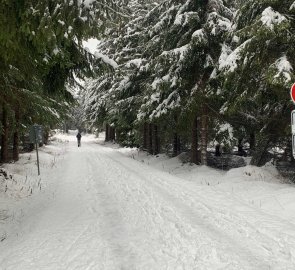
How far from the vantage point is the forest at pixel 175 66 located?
19.1ft

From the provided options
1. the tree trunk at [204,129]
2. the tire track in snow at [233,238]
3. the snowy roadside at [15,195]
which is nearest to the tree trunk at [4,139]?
the snowy roadside at [15,195]

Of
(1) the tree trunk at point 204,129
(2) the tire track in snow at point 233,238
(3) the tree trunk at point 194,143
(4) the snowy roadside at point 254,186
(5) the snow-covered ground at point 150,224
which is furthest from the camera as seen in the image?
(3) the tree trunk at point 194,143

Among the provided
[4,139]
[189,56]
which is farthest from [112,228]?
[4,139]

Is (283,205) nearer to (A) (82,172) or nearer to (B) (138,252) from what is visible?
(B) (138,252)

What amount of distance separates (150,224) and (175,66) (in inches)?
383

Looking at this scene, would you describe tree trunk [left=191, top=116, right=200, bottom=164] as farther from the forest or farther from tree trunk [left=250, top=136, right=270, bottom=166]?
tree trunk [left=250, top=136, right=270, bottom=166]

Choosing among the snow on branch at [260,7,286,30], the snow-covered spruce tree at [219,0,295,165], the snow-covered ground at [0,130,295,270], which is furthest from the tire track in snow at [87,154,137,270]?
the snow on branch at [260,7,286,30]

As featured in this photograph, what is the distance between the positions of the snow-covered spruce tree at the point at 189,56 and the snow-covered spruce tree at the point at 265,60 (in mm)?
1737

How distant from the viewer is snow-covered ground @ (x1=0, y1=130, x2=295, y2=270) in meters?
5.13

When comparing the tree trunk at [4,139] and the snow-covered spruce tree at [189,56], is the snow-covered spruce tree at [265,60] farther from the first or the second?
the tree trunk at [4,139]

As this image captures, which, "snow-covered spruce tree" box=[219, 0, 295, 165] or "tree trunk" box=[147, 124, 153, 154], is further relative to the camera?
"tree trunk" box=[147, 124, 153, 154]

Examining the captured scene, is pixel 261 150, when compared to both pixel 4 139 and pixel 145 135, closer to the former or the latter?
pixel 4 139

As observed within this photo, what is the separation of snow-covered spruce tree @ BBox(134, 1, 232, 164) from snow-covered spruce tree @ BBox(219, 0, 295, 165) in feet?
5.70

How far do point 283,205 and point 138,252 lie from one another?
473cm
